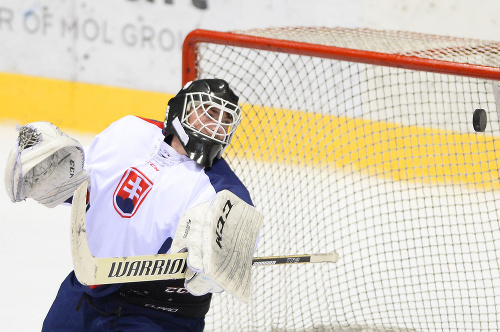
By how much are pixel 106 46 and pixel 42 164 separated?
10.8ft

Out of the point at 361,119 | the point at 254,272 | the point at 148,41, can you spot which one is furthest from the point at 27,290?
the point at 148,41

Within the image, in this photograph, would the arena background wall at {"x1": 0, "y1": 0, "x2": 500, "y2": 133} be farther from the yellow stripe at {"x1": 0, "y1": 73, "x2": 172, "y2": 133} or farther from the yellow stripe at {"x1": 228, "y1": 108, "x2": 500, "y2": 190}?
the yellow stripe at {"x1": 228, "y1": 108, "x2": 500, "y2": 190}

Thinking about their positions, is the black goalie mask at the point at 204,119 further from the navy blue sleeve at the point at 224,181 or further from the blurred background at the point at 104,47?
the blurred background at the point at 104,47

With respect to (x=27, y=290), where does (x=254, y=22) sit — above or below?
above

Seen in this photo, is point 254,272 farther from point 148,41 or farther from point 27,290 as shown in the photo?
point 148,41

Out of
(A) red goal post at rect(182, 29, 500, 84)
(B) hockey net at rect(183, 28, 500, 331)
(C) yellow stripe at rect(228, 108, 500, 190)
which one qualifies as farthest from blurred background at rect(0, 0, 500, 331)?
(A) red goal post at rect(182, 29, 500, 84)

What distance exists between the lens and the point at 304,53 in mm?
3000

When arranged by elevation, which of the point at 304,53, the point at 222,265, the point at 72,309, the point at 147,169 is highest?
the point at 304,53

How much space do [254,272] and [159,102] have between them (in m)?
2.20

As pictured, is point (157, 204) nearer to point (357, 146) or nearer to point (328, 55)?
point (328, 55)

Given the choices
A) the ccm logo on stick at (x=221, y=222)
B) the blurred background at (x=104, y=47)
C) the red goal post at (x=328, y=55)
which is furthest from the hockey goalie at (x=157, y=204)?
the blurred background at (x=104, y=47)

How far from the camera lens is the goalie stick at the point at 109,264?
1.89 metres

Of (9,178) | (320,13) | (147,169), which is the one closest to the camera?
(9,178)

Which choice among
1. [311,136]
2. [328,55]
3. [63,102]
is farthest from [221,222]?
[63,102]
